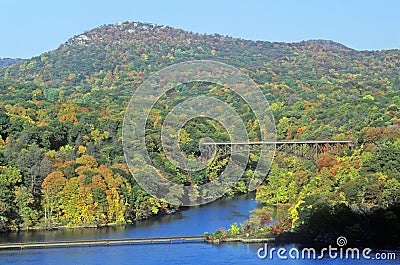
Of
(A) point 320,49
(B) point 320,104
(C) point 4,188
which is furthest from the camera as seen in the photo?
(A) point 320,49

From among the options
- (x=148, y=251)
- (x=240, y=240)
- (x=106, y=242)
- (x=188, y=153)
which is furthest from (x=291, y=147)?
(x=148, y=251)

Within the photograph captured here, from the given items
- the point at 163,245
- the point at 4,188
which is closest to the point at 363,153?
the point at 163,245

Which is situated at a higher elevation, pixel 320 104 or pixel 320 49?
pixel 320 49

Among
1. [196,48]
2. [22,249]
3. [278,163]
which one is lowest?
[22,249]

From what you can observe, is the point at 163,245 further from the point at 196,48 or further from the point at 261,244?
the point at 196,48

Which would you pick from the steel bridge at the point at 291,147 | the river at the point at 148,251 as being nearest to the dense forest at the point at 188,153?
the steel bridge at the point at 291,147

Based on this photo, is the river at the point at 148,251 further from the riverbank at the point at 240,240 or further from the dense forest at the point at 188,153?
the dense forest at the point at 188,153

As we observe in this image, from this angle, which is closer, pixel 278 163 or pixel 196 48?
pixel 278 163
